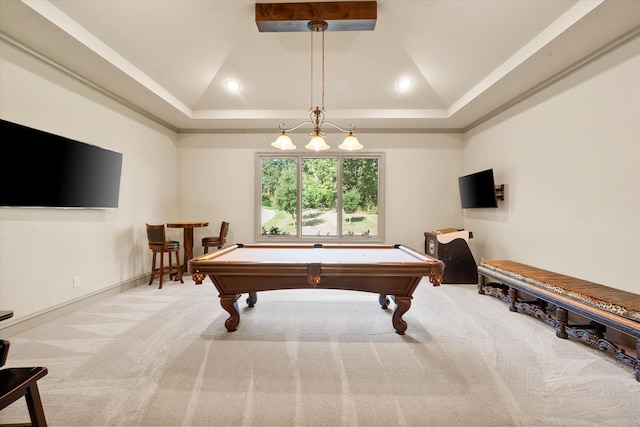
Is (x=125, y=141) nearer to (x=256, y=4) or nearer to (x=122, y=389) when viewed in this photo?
(x=256, y=4)

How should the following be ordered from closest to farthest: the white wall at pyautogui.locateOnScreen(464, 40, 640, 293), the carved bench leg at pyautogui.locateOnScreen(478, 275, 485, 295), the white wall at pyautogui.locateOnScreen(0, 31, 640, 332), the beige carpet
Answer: the beige carpet, the white wall at pyautogui.locateOnScreen(464, 40, 640, 293), the white wall at pyautogui.locateOnScreen(0, 31, 640, 332), the carved bench leg at pyautogui.locateOnScreen(478, 275, 485, 295)

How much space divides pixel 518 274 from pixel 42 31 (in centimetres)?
564

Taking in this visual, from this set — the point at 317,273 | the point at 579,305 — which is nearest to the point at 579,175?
the point at 579,305

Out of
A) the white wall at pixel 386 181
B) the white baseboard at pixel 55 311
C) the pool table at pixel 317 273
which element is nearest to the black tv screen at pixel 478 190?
the white wall at pixel 386 181

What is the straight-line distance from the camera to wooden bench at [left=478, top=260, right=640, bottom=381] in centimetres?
217

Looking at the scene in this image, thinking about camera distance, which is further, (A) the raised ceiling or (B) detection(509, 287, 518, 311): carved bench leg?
(B) detection(509, 287, 518, 311): carved bench leg

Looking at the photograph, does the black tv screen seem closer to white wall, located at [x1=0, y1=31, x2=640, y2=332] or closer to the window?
white wall, located at [x1=0, y1=31, x2=640, y2=332]

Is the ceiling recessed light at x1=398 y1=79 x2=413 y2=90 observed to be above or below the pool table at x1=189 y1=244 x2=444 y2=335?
above

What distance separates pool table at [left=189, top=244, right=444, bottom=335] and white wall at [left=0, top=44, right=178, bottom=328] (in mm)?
1903

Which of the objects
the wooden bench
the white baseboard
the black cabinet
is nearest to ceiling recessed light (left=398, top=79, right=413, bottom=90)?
the black cabinet

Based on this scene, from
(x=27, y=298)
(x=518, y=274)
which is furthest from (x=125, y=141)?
(x=518, y=274)

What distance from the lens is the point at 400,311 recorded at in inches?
109

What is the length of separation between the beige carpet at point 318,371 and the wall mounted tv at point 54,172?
1368mm

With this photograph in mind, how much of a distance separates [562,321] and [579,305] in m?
0.29
